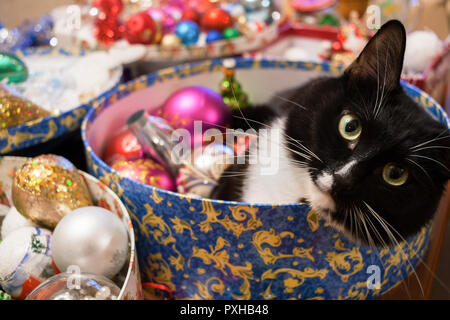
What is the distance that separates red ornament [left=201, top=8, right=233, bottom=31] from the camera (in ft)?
3.95

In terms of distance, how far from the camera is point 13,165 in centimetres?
76

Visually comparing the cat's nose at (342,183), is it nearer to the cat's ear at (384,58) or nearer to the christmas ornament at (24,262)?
the cat's ear at (384,58)

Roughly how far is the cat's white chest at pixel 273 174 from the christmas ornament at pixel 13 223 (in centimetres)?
39

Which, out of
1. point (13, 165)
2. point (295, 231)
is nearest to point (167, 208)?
point (295, 231)

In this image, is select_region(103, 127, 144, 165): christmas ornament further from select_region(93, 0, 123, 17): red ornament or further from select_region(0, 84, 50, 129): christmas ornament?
select_region(93, 0, 123, 17): red ornament

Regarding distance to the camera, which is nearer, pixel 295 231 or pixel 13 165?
pixel 295 231

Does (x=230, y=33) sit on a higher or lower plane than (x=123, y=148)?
higher

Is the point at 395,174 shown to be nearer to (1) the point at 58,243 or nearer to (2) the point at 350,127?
(2) the point at 350,127

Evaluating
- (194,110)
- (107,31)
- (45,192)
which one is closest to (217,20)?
(107,31)

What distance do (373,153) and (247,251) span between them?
0.24 meters

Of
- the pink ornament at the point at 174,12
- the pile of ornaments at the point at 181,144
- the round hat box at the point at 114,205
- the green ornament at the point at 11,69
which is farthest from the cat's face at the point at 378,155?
the pink ornament at the point at 174,12

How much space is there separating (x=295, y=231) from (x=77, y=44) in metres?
0.92

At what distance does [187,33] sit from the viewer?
115 cm

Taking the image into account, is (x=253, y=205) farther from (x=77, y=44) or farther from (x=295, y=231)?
(x=77, y=44)
